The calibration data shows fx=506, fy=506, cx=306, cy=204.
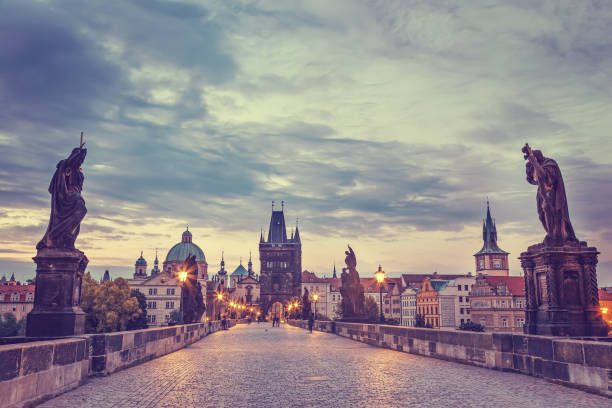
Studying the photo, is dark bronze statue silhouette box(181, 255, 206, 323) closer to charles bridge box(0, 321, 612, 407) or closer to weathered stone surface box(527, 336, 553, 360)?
charles bridge box(0, 321, 612, 407)

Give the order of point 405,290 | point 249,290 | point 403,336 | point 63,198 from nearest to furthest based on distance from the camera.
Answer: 1. point 63,198
2. point 403,336
3. point 405,290
4. point 249,290

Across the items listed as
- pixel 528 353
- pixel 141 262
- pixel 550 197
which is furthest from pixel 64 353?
pixel 141 262

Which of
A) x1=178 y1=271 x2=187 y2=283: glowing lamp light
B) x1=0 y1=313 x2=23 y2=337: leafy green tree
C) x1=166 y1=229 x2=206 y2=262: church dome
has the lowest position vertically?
x1=0 y1=313 x2=23 y2=337: leafy green tree

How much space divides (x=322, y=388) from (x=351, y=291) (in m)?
21.8

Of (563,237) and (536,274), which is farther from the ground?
(563,237)

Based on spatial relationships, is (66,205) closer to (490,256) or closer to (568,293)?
(568,293)

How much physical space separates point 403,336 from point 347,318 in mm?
13918

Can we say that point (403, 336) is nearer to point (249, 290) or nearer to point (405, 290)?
point (405, 290)

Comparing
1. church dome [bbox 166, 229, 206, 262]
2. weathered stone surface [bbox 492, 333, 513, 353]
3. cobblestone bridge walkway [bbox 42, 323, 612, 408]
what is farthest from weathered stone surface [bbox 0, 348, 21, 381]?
church dome [bbox 166, 229, 206, 262]

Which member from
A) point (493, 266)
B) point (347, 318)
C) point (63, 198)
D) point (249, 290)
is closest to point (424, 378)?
point (63, 198)

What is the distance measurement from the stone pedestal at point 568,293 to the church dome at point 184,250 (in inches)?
6418

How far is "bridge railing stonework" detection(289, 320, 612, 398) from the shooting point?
8.24m

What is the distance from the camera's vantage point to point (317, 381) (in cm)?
1044

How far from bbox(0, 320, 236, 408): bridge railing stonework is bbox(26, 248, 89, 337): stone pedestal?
1007 mm
